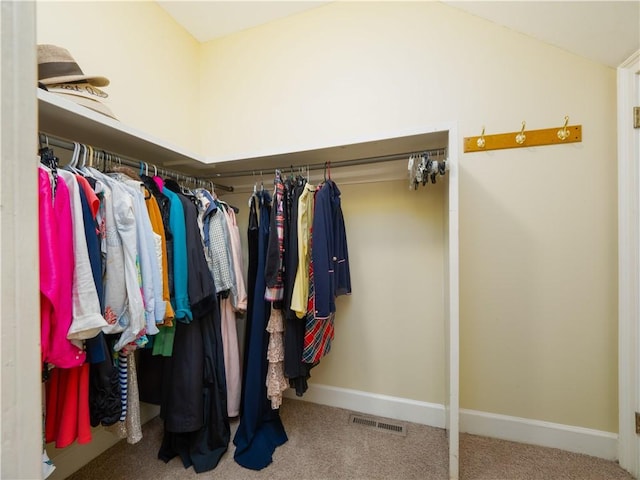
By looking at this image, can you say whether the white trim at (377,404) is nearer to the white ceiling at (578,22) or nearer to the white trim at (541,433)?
the white trim at (541,433)

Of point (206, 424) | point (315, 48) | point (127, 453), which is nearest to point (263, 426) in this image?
point (206, 424)

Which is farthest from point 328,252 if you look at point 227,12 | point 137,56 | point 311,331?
point 227,12

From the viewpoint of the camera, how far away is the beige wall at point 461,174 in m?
1.29

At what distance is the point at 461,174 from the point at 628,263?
85 cm

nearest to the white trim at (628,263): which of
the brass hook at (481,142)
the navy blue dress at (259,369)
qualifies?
the brass hook at (481,142)

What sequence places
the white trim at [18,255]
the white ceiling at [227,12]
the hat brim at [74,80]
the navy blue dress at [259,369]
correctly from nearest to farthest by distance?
the white trim at [18,255] < the hat brim at [74,80] < the navy blue dress at [259,369] < the white ceiling at [227,12]

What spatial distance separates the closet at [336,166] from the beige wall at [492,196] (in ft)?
0.31

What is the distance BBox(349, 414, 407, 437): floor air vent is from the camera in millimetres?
1472

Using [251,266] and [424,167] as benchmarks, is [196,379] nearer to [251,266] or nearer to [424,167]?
[251,266]

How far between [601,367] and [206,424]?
6.60 feet

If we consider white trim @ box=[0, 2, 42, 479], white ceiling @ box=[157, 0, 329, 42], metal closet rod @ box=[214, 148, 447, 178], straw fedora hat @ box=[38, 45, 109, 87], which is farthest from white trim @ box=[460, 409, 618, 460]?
white ceiling @ box=[157, 0, 329, 42]

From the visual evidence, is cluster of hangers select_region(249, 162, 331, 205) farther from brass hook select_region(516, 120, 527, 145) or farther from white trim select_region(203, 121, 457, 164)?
brass hook select_region(516, 120, 527, 145)

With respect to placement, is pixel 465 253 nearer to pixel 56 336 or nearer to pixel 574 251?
pixel 574 251

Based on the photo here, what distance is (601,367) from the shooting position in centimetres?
128
